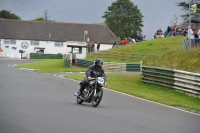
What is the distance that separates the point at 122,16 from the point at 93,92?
10212 centimetres

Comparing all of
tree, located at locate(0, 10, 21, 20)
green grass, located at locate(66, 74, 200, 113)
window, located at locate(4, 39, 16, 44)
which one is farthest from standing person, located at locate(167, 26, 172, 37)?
tree, located at locate(0, 10, 21, 20)

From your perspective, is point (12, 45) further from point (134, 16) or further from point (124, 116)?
point (124, 116)

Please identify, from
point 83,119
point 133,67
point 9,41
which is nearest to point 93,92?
point 83,119

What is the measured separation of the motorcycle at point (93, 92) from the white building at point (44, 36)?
8341 cm

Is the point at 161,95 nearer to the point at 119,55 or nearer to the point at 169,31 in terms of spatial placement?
the point at 119,55

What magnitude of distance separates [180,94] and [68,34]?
80773 mm

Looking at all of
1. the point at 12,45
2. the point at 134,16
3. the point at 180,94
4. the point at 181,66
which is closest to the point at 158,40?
the point at 181,66

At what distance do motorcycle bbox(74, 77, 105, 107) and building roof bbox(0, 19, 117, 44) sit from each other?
85737 mm

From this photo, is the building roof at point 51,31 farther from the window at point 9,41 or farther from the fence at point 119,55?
the fence at point 119,55

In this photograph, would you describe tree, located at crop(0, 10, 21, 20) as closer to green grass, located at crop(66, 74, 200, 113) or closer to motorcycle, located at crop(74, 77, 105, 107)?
green grass, located at crop(66, 74, 200, 113)

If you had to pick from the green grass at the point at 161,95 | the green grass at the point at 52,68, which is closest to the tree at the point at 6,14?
the green grass at the point at 52,68

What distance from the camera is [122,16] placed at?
118m

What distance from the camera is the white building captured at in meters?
102

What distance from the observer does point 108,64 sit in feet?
156
